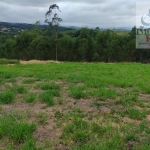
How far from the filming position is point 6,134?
2271 mm

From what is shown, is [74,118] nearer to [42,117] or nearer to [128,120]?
[42,117]

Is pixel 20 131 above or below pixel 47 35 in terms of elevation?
below

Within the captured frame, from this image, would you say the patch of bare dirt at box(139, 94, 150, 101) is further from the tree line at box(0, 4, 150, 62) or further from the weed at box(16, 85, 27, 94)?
the tree line at box(0, 4, 150, 62)

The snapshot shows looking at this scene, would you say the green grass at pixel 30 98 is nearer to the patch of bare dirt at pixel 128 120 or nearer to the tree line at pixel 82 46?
the patch of bare dirt at pixel 128 120

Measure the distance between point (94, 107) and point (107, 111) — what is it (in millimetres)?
232

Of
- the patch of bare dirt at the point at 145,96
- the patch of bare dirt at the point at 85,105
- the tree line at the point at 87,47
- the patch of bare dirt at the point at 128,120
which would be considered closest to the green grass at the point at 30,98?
the patch of bare dirt at the point at 85,105

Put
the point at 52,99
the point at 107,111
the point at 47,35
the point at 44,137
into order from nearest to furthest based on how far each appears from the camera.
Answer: the point at 44,137, the point at 107,111, the point at 52,99, the point at 47,35

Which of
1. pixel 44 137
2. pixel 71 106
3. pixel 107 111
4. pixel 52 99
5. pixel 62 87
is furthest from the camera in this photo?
pixel 62 87

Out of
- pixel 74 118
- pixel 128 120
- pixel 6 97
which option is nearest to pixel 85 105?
pixel 74 118

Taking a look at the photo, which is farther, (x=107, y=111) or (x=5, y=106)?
(x=5, y=106)

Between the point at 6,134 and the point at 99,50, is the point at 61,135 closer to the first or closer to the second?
the point at 6,134

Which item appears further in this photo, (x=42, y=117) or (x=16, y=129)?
(x=42, y=117)

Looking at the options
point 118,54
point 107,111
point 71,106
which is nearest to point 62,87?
point 71,106

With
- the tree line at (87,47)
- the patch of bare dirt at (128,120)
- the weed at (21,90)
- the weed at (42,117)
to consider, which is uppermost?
the tree line at (87,47)
